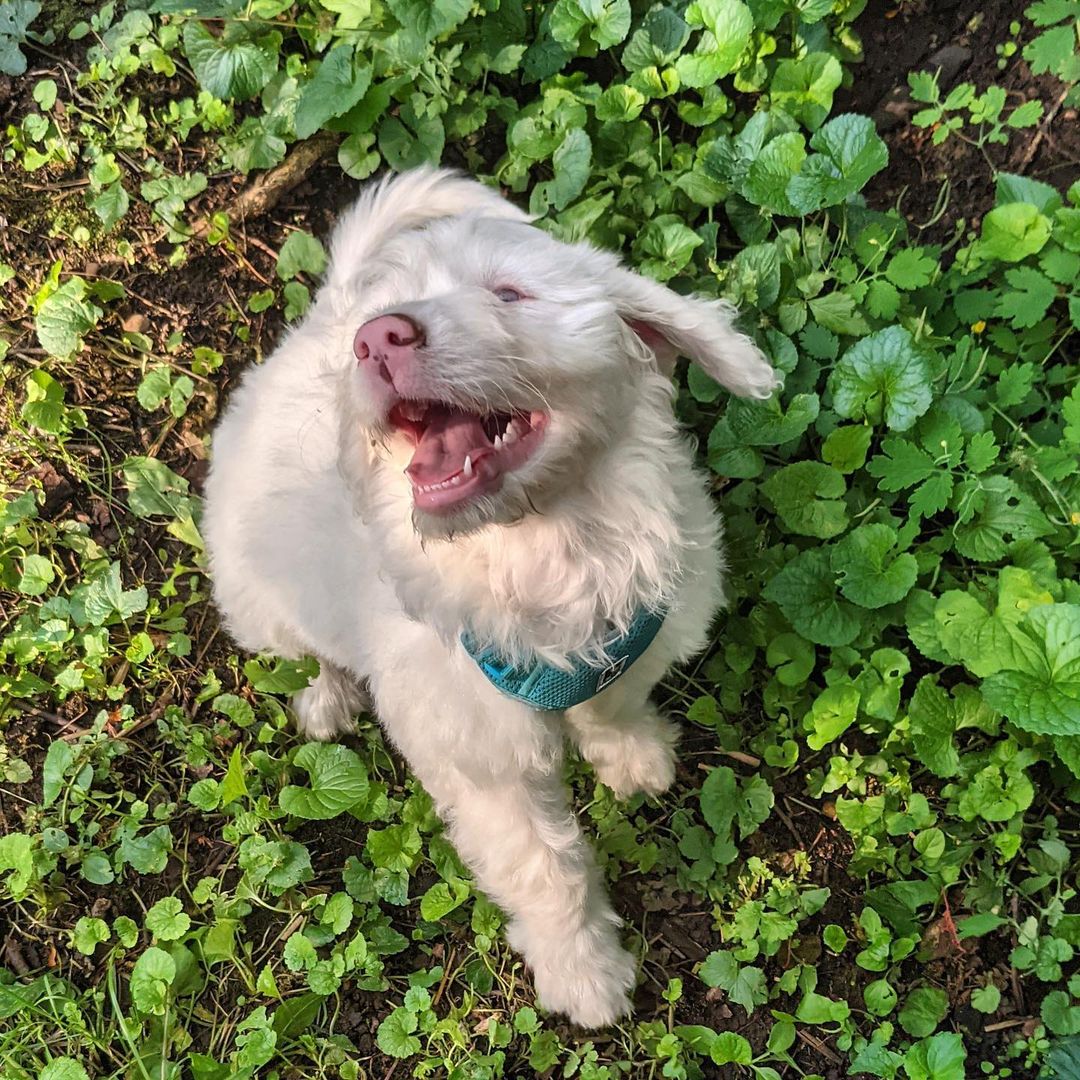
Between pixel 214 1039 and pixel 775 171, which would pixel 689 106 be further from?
pixel 214 1039

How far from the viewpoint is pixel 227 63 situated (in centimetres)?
335

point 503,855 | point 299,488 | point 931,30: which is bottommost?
point 503,855

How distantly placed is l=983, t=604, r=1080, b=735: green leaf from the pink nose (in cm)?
189

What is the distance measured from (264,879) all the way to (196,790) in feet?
1.14

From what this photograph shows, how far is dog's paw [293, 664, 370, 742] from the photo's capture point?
9.82 feet

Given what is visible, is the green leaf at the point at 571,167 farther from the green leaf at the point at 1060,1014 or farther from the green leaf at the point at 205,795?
the green leaf at the point at 1060,1014

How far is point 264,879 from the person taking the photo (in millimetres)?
2787

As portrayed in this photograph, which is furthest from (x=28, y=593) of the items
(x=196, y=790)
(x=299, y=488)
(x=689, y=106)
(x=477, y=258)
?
(x=689, y=106)

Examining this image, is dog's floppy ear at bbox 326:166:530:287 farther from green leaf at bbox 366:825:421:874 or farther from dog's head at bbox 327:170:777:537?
green leaf at bbox 366:825:421:874

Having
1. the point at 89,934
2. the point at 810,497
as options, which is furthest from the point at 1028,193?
the point at 89,934

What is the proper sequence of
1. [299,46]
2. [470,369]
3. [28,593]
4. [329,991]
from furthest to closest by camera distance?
[299,46], [28,593], [329,991], [470,369]

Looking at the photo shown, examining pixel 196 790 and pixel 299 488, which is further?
pixel 196 790

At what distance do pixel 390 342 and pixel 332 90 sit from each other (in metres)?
2.12

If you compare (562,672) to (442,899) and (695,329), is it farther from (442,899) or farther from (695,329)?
(442,899)
